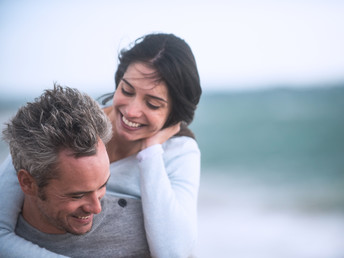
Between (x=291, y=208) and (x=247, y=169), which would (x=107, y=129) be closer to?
(x=291, y=208)

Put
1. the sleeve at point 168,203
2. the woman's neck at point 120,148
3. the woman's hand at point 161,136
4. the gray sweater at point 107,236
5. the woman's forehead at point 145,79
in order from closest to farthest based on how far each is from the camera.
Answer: the gray sweater at point 107,236, the sleeve at point 168,203, the woman's forehead at point 145,79, the woman's hand at point 161,136, the woman's neck at point 120,148

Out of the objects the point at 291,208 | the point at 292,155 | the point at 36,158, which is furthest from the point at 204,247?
the point at 292,155

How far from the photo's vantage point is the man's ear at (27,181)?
1.68 metres

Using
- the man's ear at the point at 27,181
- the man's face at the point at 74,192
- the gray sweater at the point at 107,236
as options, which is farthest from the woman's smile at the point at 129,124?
the man's ear at the point at 27,181

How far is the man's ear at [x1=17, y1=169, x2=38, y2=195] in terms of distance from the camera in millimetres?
1685

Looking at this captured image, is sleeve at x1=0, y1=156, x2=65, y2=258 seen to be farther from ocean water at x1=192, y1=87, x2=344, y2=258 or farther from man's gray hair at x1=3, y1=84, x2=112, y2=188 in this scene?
ocean water at x1=192, y1=87, x2=344, y2=258

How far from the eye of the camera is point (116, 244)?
6.59 ft

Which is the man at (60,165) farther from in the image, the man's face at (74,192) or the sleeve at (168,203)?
the sleeve at (168,203)

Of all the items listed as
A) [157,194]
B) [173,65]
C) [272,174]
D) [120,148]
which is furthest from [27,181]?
[272,174]

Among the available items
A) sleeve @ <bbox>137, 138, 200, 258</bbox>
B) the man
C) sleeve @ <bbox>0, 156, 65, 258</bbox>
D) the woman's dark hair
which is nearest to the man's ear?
the man

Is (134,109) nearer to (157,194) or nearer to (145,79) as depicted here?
(145,79)

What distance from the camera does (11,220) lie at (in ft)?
6.25

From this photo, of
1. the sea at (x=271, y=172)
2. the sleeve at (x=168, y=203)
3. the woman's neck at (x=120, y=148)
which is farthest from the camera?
the sea at (x=271, y=172)

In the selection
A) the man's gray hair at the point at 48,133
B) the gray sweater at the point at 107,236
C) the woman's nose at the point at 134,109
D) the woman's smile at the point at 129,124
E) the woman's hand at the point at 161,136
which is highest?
the man's gray hair at the point at 48,133
